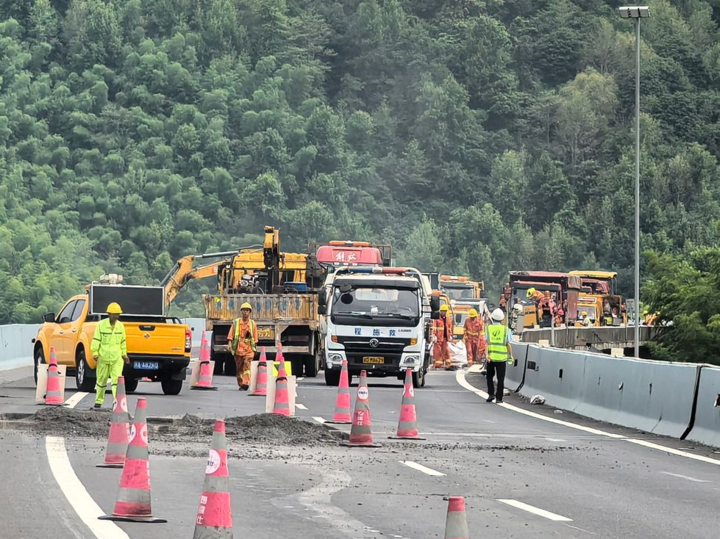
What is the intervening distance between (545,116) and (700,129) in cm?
1569

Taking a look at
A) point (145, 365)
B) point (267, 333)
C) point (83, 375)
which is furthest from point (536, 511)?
point (267, 333)

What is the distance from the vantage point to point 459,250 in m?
143

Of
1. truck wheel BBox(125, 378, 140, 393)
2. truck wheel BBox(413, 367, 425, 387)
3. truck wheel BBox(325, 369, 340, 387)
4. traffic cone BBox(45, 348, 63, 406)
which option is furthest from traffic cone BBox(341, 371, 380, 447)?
truck wheel BBox(413, 367, 425, 387)

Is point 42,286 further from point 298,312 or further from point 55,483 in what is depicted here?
point 55,483

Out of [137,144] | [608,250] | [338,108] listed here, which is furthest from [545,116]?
[137,144]

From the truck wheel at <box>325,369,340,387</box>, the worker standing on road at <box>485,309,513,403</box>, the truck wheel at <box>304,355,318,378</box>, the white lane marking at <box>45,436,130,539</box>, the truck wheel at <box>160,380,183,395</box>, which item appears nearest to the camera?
the white lane marking at <box>45,436,130,539</box>

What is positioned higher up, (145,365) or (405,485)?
(145,365)

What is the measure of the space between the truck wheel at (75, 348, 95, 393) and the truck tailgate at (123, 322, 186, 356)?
80 cm

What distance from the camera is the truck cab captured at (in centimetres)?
3334

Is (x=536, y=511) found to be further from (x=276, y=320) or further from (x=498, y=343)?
(x=276, y=320)

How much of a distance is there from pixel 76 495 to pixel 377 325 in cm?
2003

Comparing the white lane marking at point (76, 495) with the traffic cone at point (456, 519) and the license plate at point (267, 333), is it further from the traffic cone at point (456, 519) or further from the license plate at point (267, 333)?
the license plate at point (267, 333)

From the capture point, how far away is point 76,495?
13555mm

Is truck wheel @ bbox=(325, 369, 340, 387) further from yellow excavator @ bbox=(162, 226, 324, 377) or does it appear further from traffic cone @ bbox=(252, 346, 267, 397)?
traffic cone @ bbox=(252, 346, 267, 397)
